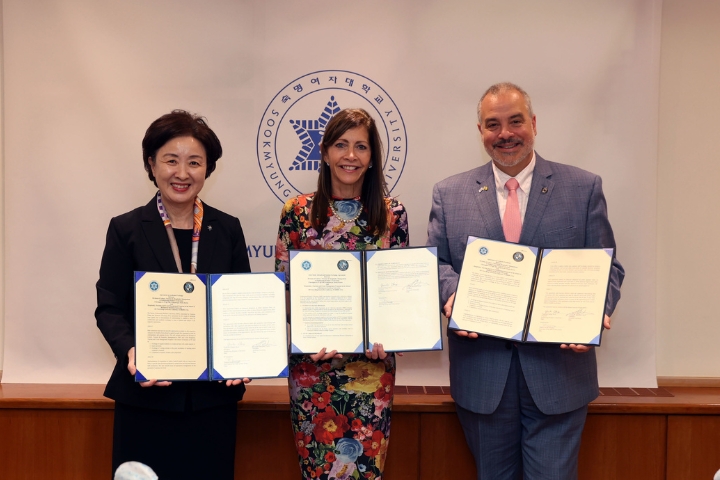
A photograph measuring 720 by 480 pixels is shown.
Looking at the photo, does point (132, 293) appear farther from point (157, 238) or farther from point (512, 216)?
point (512, 216)

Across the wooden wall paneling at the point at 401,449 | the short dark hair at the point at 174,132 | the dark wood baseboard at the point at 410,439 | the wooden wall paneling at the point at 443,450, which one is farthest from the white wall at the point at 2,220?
the wooden wall paneling at the point at 443,450

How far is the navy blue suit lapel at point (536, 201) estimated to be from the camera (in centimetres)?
238

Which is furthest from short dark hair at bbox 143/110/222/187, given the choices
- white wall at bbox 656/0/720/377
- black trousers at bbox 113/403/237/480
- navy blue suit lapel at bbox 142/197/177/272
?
white wall at bbox 656/0/720/377

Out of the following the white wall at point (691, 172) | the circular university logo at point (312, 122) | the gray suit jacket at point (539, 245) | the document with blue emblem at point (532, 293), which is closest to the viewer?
the document with blue emblem at point (532, 293)

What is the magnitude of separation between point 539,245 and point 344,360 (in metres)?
0.82

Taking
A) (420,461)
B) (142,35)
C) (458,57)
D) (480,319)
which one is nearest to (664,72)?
(458,57)

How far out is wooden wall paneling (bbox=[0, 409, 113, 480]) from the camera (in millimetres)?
2996

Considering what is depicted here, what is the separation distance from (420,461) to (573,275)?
128 centimetres

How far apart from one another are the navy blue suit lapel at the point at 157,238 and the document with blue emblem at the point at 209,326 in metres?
0.11

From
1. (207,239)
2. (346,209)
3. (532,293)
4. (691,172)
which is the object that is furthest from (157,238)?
(691,172)

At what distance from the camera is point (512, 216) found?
7.99 ft

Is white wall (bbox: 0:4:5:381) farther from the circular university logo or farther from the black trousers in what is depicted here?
the black trousers

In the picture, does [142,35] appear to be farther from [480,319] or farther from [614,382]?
[614,382]

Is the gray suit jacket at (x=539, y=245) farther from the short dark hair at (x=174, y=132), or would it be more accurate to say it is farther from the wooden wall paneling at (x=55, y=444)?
the wooden wall paneling at (x=55, y=444)
